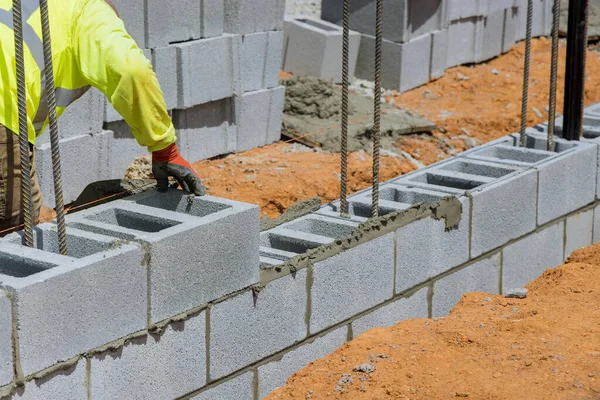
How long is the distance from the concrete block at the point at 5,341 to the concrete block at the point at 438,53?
26.4 feet

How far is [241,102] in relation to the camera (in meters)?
8.52

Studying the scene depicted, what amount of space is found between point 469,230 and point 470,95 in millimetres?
5509

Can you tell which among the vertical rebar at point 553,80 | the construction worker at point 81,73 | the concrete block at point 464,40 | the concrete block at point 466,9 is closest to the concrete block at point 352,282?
the construction worker at point 81,73

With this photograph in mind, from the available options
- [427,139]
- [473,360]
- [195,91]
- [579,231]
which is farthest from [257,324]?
[427,139]

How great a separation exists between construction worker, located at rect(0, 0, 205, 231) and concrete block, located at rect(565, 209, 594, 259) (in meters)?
3.09

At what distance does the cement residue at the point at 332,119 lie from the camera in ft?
29.9

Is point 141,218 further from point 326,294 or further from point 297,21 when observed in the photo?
point 297,21

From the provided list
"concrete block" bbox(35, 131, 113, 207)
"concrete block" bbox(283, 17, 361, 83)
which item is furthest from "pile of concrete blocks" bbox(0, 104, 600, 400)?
"concrete block" bbox(283, 17, 361, 83)

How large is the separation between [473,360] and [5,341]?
218 centimetres

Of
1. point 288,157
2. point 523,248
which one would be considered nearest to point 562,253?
point 523,248

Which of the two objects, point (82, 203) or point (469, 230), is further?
point (469, 230)

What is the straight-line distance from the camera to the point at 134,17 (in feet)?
24.3

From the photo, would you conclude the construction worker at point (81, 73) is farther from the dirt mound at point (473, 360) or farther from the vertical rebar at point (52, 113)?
the dirt mound at point (473, 360)

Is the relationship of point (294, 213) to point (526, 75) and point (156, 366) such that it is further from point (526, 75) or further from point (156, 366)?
point (526, 75)
